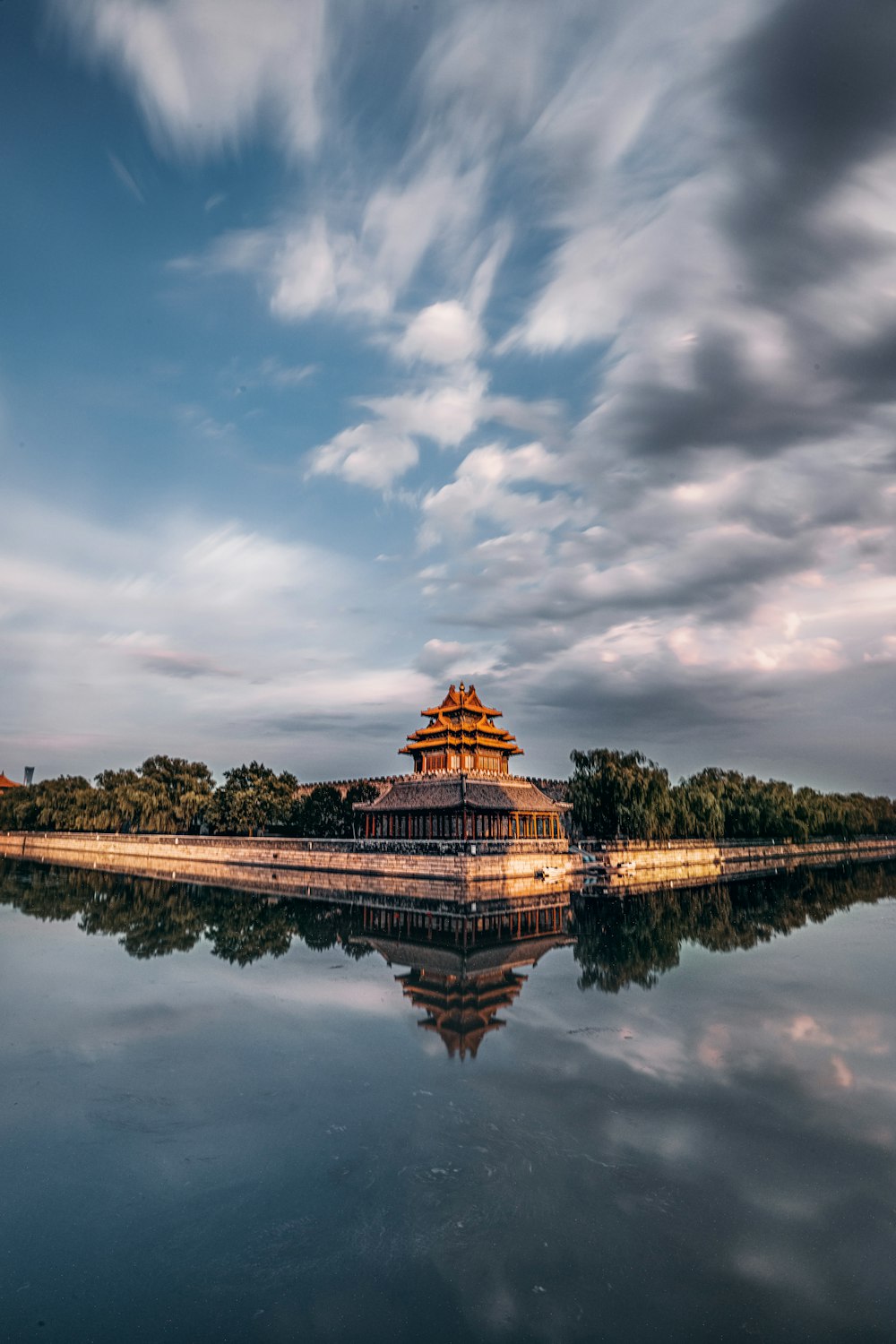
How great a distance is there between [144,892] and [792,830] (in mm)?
62689

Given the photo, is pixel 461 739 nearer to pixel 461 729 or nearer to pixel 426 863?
pixel 461 729

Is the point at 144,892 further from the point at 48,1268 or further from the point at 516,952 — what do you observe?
the point at 48,1268

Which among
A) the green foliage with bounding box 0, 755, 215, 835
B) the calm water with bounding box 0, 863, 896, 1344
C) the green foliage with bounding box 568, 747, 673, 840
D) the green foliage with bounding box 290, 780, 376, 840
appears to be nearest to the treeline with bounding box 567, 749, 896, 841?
the green foliage with bounding box 568, 747, 673, 840

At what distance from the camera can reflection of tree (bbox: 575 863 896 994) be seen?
26.4 meters

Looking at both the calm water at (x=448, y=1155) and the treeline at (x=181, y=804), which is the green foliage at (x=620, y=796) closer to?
the treeline at (x=181, y=804)

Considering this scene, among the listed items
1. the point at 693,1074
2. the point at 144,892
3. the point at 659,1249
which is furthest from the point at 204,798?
the point at 659,1249

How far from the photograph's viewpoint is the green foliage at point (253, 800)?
64.0 metres

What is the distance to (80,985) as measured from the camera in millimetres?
23609

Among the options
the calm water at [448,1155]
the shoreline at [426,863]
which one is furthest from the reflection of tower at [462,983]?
the shoreline at [426,863]

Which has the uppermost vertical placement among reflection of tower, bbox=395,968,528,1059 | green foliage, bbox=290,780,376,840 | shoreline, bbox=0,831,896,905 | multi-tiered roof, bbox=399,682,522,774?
multi-tiered roof, bbox=399,682,522,774

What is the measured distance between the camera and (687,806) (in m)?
63.4

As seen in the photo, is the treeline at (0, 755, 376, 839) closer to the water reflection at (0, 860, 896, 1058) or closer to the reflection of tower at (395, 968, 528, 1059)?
the water reflection at (0, 860, 896, 1058)

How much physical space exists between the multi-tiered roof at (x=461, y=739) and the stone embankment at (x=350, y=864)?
1332 cm

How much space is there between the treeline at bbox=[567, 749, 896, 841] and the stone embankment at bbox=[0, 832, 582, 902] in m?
6.56
